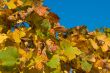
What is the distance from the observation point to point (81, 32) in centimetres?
475

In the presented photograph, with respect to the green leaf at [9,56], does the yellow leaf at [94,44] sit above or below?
above

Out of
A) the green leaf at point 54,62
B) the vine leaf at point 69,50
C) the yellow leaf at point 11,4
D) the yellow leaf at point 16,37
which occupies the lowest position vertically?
the green leaf at point 54,62

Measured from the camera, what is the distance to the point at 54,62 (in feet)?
12.5

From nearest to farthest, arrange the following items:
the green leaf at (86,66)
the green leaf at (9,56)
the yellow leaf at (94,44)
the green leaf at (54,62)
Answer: the green leaf at (9,56) → the green leaf at (54,62) → the green leaf at (86,66) → the yellow leaf at (94,44)

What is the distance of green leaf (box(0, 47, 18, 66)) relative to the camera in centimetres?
365

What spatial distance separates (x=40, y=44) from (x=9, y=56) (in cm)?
37

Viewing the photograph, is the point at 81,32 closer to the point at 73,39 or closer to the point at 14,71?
the point at 73,39

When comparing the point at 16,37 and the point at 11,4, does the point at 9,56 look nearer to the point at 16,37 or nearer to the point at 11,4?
the point at 16,37

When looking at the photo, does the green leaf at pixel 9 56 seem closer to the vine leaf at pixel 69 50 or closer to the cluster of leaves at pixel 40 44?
the cluster of leaves at pixel 40 44

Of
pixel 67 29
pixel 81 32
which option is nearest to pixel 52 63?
pixel 67 29

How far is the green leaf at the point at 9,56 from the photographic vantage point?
365cm

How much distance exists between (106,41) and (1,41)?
1508 millimetres

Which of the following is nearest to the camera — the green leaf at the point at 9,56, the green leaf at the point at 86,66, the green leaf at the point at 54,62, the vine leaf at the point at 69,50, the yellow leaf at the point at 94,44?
the green leaf at the point at 9,56

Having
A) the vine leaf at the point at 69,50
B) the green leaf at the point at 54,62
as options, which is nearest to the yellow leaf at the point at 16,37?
the green leaf at the point at 54,62
